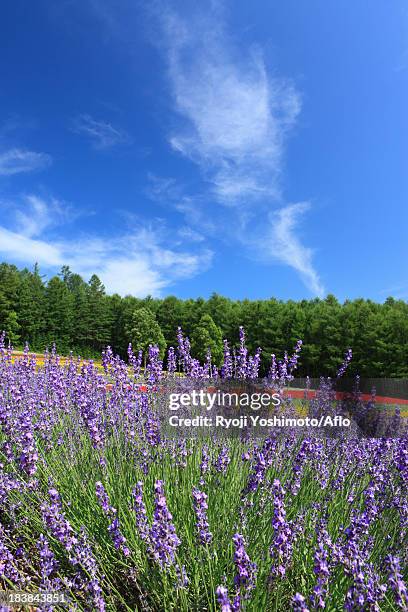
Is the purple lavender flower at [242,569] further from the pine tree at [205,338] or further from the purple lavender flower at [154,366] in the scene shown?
the pine tree at [205,338]

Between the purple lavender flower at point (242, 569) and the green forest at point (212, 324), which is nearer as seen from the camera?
the purple lavender flower at point (242, 569)

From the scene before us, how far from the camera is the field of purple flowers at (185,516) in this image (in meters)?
1.91

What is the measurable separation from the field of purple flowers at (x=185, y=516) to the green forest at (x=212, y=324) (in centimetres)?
2480

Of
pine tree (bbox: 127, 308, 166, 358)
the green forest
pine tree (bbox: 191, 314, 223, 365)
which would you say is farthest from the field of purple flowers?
pine tree (bbox: 127, 308, 166, 358)

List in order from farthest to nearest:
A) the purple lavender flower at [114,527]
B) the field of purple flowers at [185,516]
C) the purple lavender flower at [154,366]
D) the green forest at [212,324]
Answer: the green forest at [212,324]
the purple lavender flower at [154,366]
the purple lavender flower at [114,527]
the field of purple flowers at [185,516]

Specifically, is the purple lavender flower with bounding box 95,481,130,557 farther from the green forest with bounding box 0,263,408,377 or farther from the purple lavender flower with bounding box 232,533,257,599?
the green forest with bounding box 0,263,408,377

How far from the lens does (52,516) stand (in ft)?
7.10

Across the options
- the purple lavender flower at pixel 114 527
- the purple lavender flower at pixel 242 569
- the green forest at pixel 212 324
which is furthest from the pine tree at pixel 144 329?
the purple lavender flower at pixel 242 569

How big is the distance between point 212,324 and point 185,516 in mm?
33486

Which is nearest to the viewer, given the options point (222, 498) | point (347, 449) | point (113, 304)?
point (222, 498)

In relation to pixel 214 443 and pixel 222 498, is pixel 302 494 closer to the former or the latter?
pixel 222 498

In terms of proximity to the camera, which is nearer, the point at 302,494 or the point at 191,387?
Result: the point at 302,494

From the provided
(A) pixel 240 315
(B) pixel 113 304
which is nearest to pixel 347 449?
(A) pixel 240 315

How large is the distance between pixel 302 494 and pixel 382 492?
1.95ft
